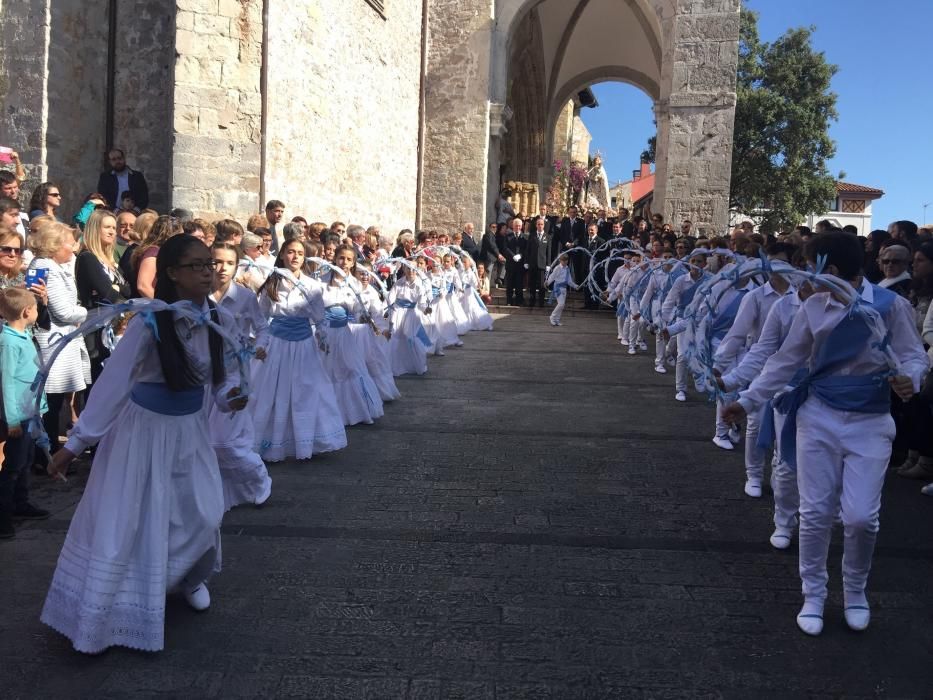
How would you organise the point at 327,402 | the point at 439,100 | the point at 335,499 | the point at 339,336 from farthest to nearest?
the point at 439,100 < the point at 339,336 < the point at 327,402 < the point at 335,499

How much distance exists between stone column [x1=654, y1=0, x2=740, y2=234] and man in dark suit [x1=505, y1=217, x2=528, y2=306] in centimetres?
350

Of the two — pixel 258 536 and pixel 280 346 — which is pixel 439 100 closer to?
pixel 280 346

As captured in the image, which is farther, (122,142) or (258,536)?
(122,142)

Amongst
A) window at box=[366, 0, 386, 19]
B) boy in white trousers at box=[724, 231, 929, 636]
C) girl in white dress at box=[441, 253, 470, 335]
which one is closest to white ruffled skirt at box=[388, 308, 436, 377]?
girl in white dress at box=[441, 253, 470, 335]

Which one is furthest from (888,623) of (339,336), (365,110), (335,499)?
(365,110)

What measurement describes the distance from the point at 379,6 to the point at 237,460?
48.1ft

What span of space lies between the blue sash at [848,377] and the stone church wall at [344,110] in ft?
33.3

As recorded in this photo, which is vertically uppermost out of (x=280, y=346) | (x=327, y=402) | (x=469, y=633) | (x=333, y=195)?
(x=333, y=195)

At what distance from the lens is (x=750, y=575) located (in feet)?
15.3

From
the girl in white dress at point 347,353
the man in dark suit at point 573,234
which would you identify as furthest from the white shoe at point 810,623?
the man in dark suit at point 573,234

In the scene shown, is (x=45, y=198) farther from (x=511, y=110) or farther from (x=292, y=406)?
(x=511, y=110)

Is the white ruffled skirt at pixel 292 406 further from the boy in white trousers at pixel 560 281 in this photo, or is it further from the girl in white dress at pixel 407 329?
the boy in white trousers at pixel 560 281

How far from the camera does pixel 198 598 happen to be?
4.00 meters

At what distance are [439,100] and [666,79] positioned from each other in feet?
18.8
